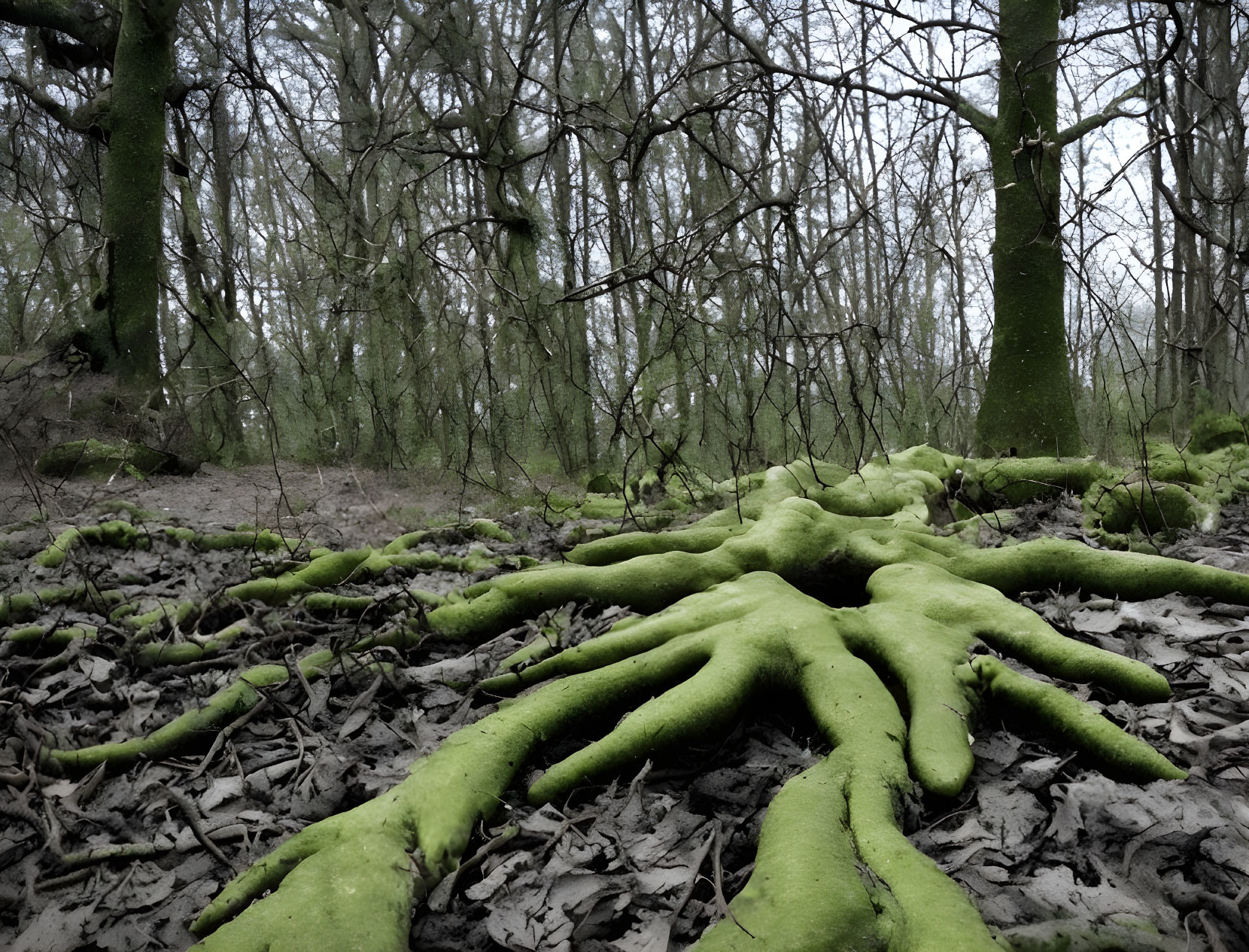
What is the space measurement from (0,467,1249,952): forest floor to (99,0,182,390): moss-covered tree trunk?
4.90m

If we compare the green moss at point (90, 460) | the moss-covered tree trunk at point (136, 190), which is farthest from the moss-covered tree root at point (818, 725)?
the moss-covered tree trunk at point (136, 190)

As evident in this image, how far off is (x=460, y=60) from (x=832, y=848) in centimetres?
908

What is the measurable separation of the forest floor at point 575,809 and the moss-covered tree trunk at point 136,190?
4.90 metres

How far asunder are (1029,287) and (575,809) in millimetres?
5484

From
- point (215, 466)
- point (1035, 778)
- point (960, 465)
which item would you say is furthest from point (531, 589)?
point (215, 466)

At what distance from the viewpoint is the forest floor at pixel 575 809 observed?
4.98 ft

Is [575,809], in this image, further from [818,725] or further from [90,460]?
[90,460]

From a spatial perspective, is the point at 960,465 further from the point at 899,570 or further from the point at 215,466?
the point at 215,466

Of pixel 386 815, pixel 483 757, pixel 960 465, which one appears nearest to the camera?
pixel 386 815

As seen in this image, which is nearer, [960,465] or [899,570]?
[899,570]

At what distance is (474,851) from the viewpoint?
1.80 metres

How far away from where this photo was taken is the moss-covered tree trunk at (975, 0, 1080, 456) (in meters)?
5.43

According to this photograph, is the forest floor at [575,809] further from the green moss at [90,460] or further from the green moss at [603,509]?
the green moss at [90,460]

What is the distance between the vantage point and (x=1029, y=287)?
216 inches
